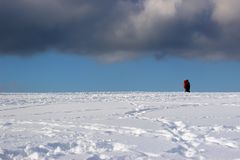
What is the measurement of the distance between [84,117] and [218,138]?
5.68m

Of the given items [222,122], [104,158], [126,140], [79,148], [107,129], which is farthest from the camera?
[222,122]

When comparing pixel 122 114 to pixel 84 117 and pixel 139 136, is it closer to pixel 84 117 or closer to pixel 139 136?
pixel 84 117

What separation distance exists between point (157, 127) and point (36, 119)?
4.55m

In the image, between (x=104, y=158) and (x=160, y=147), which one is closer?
(x=104, y=158)

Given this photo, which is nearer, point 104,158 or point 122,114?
point 104,158

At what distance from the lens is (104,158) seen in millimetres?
7664

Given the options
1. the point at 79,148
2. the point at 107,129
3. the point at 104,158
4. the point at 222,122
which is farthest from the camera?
the point at 222,122

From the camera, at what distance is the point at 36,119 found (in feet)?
45.4

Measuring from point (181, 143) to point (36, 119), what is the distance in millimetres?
6371

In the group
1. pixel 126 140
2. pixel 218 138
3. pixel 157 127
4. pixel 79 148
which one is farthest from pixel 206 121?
pixel 79 148

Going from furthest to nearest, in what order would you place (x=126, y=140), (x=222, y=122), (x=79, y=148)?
(x=222, y=122) → (x=126, y=140) → (x=79, y=148)

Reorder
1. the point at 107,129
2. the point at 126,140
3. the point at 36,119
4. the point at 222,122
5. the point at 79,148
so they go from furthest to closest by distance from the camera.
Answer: the point at 36,119
the point at 222,122
the point at 107,129
the point at 126,140
the point at 79,148

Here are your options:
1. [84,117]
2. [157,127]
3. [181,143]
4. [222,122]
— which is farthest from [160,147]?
[84,117]

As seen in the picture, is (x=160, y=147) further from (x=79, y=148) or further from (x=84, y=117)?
(x=84, y=117)
